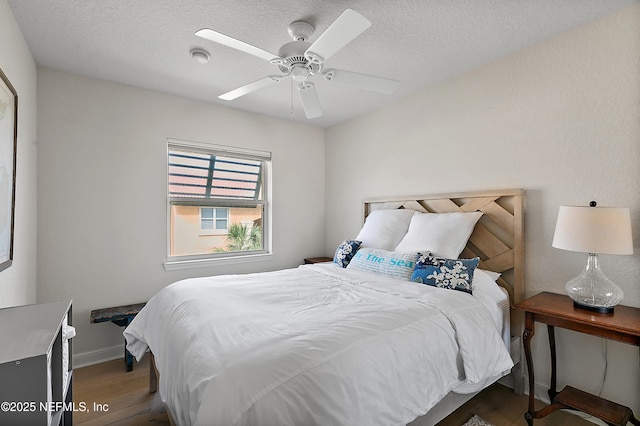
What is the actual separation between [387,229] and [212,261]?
1.89m

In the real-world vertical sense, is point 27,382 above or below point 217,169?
below

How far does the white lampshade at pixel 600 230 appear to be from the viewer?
5.19 ft

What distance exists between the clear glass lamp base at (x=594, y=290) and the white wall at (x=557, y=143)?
21cm

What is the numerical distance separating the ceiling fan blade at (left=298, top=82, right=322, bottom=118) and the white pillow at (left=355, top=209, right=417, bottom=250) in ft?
3.96

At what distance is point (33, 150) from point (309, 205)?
2.72 m

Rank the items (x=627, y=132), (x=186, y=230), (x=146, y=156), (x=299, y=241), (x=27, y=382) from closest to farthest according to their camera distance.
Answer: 1. (x=27, y=382)
2. (x=627, y=132)
3. (x=146, y=156)
4. (x=186, y=230)
5. (x=299, y=241)

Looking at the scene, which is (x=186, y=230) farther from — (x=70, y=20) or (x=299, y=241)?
(x=70, y=20)

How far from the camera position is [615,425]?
1572mm

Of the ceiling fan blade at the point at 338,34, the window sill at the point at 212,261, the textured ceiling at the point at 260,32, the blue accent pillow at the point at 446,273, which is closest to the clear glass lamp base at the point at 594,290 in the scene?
the blue accent pillow at the point at 446,273

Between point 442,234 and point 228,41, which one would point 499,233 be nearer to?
point 442,234

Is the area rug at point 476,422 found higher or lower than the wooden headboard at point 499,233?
lower

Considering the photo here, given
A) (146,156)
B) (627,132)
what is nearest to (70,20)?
(146,156)

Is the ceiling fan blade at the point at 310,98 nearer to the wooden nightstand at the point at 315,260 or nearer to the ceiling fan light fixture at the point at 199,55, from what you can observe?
the ceiling fan light fixture at the point at 199,55

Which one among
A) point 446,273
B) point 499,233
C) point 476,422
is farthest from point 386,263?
point 476,422
